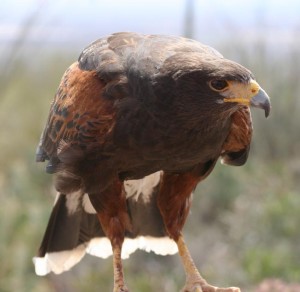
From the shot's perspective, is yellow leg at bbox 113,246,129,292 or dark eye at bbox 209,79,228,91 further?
yellow leg at bbox 113,246,129,292

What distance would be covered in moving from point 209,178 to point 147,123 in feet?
24.8

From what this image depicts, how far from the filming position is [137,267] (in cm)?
1009

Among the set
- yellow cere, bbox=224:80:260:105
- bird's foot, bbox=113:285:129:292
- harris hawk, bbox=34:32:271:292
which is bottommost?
bird's foot, bbox=113:285:129:292

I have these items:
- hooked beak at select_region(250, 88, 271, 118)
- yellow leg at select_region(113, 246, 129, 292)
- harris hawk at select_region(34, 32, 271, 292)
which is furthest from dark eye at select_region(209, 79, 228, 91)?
yellow leg at select_region(113, 246, 129, 292)

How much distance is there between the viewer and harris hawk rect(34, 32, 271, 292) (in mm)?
3812

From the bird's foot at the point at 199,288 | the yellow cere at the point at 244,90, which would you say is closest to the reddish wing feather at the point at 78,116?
the yellow cere at the point at 244,90

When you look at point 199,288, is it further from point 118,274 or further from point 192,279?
point 118,274

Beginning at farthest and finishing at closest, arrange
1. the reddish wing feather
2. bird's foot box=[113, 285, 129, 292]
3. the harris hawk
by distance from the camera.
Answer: bird's foot box=[113, 285, 129, 292] → the reddish wing feather → the harris hawk

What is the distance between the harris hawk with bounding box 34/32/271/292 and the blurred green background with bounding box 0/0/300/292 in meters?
1.39

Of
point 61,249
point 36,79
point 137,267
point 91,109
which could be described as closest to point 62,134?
point 91,109

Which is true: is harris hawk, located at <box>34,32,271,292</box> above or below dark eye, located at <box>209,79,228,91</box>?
below

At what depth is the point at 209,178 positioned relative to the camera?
37.7 feet

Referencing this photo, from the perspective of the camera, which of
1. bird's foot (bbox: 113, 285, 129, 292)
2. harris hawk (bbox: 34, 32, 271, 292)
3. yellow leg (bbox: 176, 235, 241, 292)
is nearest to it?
harris hawk (bbox: 34, 32, 271, 292)

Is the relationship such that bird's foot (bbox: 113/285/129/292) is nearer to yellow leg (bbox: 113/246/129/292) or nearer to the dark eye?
yellow leg (bbox: 113/246/129/292)
